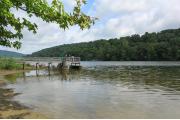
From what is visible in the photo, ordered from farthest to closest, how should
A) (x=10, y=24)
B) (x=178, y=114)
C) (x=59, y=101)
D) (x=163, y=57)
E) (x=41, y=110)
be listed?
(x=163, y=57) < (x=59, y=101) < (x=41, y=110) < (x=178, y=114) < (x=10, y=24)

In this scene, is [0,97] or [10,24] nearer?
[10,24]

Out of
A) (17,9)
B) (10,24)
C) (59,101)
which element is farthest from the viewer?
(59,101)

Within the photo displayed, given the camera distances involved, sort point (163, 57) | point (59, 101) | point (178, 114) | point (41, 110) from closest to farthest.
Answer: point (178, 114) < point (41, 110) < point (59, 101) < point (163, 57)

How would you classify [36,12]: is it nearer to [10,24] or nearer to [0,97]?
[10,24]

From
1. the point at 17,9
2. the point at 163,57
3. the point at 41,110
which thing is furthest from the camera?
the point at 163,57

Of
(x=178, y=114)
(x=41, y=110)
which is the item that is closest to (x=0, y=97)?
(x=41, y=110)

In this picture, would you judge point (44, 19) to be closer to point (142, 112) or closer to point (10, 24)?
point (10, 24)

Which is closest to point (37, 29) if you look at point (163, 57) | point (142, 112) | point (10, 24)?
point (10, 24)

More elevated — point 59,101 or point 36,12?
point 36,12

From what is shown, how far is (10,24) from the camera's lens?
17.4 meters

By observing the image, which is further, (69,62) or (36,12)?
(69,62)

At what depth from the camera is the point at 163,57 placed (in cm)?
17662

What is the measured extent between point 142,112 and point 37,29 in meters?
7.01

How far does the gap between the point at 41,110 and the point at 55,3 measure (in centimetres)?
637
